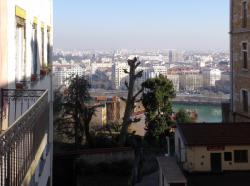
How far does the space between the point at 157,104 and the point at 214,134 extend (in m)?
10.9

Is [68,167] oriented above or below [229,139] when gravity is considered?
below

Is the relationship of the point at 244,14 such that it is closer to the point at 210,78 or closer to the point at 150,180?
the point at 150,180

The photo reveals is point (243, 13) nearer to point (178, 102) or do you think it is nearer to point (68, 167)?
point (68, 167)

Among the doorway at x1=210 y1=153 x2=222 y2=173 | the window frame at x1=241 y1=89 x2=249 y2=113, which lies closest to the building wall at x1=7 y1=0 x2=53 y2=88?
the doorway at x1=210 y1=153 x2=222 y2=173

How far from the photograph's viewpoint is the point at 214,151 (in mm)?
16250

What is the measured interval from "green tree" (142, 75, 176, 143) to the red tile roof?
32.0ft

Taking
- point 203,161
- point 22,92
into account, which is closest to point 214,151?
point 203,161

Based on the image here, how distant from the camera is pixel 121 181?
18891mm

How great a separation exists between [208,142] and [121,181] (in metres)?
4.57

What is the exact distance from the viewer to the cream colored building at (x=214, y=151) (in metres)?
16.1

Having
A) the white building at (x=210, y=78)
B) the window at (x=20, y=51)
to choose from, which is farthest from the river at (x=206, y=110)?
the window at (x=20, y=51)

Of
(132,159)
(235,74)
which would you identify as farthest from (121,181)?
(235,74)

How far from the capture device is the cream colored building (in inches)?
634

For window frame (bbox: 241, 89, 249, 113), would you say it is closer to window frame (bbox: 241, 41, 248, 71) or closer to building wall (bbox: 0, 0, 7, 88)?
window frame (bbox: 241, 41, 248, 71)
